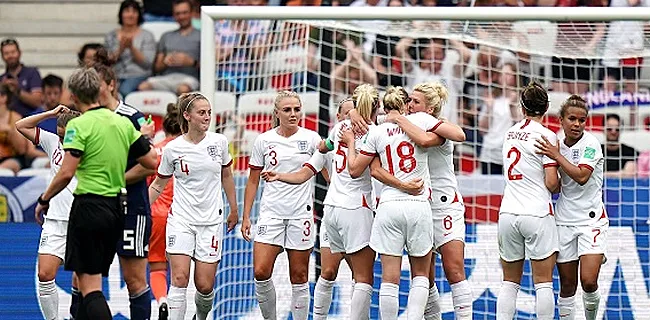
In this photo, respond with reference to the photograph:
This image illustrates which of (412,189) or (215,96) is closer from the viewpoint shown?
(412,189)

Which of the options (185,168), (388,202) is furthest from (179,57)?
(388,202)

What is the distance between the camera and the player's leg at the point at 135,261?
9.73 meters

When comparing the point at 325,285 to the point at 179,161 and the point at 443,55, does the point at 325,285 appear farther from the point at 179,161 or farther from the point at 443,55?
the point at 443,55

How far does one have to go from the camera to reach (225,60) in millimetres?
12906

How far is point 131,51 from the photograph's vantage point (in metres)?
16.9

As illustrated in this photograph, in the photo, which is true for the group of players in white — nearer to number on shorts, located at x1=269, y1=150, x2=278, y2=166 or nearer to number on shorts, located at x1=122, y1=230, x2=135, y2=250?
number on shorts, located at x1=269, y1=150, x2=278, y2=166

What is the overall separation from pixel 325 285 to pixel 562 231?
2.03 m

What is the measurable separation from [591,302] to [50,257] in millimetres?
4488

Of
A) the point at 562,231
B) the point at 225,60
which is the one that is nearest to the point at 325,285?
the point at 562,231

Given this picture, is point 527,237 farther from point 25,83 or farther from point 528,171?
point 25,83

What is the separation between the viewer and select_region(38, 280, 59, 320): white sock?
1079 centimetres

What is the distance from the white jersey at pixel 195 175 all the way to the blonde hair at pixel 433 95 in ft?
5.93

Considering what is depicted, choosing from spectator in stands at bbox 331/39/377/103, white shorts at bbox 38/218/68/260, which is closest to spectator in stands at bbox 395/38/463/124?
spectator in stands at bbox 331/39/377/103

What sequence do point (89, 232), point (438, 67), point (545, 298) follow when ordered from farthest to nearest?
point (438, 67), point (545, 298), point (89, 232)
